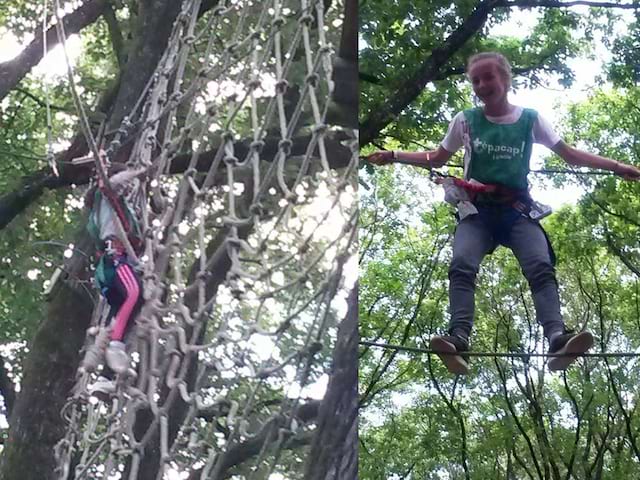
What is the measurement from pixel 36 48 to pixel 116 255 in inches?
32.2

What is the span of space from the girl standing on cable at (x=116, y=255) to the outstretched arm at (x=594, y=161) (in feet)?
3.75

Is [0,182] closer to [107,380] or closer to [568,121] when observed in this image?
[107,380]

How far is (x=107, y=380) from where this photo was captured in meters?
2.22

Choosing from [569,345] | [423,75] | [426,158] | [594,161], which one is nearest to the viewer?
[569,345]

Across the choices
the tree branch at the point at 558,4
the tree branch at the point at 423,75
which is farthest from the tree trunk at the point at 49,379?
the tree branch at the point at 558,4

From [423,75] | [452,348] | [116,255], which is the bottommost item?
[452,348]

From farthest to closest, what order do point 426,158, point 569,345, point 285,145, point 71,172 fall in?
point 71,172, point 426,158, point 285,145, point 569,345

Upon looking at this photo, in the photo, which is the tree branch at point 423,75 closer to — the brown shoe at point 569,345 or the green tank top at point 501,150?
the green tank top at point 501,150

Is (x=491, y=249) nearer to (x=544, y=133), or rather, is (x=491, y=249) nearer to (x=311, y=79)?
(x=544, y=133)

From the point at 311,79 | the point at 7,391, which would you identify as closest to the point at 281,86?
the point at 311,79

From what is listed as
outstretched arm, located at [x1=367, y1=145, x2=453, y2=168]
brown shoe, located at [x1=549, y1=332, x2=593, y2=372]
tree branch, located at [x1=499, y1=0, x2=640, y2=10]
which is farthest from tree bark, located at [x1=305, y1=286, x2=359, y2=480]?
tree branch, located at [x1=499, y1=0, x2=640, y2=10]

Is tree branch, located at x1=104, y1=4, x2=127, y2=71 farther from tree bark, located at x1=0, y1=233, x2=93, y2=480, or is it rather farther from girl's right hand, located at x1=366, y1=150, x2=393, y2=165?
girl's right hand, located at x1=366, y1=150, x2=393, y2=165

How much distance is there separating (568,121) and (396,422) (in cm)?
136

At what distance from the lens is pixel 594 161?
2.28m
